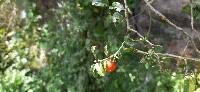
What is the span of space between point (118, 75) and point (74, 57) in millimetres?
441

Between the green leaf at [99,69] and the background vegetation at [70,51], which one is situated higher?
the green leaf at [99,69]

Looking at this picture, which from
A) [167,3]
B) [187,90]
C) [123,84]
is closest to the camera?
[187,90]

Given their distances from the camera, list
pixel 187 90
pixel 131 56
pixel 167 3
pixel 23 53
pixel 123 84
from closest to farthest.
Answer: pixel 187 90 < pixel 131 56 < pixel 123 84 < pixel 167 3 < pixel 23 53

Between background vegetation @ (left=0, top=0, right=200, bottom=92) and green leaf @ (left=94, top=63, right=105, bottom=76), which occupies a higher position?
green leaf @ (left=94, top=63, right=105, bottom=76)

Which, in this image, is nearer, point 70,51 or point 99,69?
point 99,69

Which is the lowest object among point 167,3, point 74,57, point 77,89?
point 77,89

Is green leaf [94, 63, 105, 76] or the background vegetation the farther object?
the background vegetation

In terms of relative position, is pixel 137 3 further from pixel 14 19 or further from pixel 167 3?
pixel 14 19

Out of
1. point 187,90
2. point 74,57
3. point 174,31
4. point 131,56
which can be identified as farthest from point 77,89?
point 187,90

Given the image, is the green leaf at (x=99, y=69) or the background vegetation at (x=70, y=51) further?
the background vegetation at (x=70, y=51)

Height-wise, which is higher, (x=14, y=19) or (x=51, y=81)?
(x=14, y=19)

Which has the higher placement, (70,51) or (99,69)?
(99,69)

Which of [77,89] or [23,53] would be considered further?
[23,53]

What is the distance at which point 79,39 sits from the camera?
4172 millimetres
